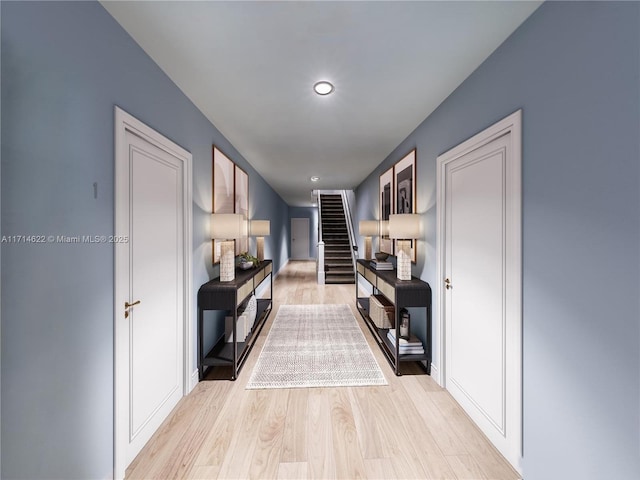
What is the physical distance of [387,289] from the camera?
2.78 metres

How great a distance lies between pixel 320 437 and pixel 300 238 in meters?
9.40

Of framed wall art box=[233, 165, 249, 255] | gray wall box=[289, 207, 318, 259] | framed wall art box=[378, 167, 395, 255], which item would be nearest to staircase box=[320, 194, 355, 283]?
gray wall box=[289, 207, 318, 259]

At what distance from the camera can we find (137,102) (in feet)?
4.94

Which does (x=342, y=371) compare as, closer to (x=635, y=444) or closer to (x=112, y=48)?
(x=635, y=444)

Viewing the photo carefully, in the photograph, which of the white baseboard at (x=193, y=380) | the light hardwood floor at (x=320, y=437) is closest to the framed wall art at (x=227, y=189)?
the white baseboard at (x=193, y=380)

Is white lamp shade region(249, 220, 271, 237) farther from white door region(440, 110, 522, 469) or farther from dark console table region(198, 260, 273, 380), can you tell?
white door region(440, 110, 522, 469)

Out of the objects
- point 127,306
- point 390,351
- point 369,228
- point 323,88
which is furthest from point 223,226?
point 369,228

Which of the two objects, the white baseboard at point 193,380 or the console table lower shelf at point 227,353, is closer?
the white baseboard at point 193,380

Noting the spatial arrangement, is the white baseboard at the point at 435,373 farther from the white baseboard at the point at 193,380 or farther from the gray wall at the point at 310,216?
the gray wall at the point at 310,216

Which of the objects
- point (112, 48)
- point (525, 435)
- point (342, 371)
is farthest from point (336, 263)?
point (112, 48)

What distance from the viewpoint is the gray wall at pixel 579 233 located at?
2.96 feet

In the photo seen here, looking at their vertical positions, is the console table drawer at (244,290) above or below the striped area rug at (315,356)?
above

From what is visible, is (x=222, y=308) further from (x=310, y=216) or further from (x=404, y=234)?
(x=310, y=216)

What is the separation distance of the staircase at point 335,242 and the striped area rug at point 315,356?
260 centimetres
